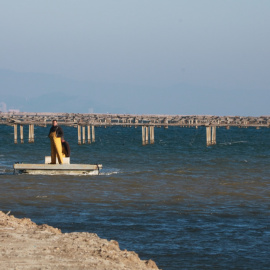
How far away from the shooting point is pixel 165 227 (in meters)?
15.0

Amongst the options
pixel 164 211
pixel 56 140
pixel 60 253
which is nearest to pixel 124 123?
pixel 56 140

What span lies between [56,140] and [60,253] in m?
14.9

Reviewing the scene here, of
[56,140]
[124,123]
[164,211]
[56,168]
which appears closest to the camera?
[164,211]

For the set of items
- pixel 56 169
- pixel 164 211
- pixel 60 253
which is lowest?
pixel 164 211

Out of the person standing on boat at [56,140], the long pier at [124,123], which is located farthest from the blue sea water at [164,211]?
the long pier at [124,123]

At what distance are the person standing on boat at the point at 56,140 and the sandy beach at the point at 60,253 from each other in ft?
40.8

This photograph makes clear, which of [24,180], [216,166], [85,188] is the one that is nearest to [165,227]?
[85,188]

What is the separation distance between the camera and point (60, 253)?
9.80 m

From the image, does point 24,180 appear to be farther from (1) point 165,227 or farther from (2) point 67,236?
(2) point 67,236

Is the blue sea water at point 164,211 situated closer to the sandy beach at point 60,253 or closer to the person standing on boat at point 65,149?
the person standing on boat at point 65,149

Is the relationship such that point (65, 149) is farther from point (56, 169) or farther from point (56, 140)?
point (56, 140)

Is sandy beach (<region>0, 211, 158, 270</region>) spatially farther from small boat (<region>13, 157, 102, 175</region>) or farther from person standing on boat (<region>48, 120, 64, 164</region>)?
small boat (<region>13, 157, 102, 175</region>)

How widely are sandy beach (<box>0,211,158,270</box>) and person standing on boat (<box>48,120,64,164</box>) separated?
12.4 m

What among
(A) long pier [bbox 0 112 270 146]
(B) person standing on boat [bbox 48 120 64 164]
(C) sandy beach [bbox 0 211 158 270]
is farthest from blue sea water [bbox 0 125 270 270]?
(A) long pier [bbox 0 112 270 146]
